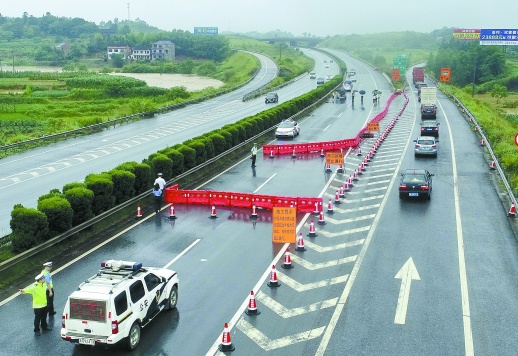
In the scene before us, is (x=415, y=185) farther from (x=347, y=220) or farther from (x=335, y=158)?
(x=335, y=158)

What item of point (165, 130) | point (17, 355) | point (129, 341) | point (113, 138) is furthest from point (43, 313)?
point (165, 130)

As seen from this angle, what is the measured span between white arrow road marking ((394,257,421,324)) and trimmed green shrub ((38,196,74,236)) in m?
12.2

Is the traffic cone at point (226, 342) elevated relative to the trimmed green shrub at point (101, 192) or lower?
lower

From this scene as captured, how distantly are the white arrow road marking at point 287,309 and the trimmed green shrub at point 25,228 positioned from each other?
8548mm

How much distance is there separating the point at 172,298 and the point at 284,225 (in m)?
7.04

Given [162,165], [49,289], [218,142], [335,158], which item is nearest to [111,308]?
[49,289]

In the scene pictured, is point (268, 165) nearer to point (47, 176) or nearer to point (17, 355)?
point (47, 176)

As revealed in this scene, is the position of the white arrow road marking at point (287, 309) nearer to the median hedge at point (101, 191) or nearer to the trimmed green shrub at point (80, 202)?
the median hedge at point (101, 191)

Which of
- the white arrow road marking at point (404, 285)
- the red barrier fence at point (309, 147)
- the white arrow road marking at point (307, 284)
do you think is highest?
the white arrow road marking at point (404, 285)

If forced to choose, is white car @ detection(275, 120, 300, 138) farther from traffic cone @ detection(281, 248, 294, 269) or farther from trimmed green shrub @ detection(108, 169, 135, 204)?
traffic cone @ detection(281, 248, 294, 269)

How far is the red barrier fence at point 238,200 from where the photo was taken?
28078mm

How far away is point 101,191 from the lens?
26234mm

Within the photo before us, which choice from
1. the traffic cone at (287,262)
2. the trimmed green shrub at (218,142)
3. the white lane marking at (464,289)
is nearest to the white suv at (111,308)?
the traffic cone at (287,262)

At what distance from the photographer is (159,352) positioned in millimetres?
14969
